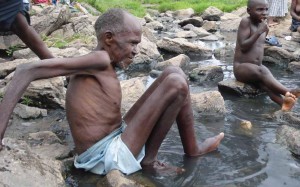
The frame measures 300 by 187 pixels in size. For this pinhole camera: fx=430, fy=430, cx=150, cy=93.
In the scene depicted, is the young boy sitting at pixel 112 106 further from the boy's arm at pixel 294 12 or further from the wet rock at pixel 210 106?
the boy's arm at pixel 294 12

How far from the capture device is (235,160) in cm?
351

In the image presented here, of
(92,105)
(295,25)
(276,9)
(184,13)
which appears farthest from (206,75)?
(184,13)

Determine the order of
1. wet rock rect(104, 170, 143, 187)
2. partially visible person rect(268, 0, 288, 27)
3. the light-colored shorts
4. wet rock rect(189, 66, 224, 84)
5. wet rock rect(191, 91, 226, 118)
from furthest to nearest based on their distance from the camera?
partially visible person rect(268, 0, 288, 27)
wet rock rect(189, 66, 224, 84)
wet rock rect(191, 91, 226, 118)
the light-colored shorts
wet rock rect(104, 170, 143, 187)

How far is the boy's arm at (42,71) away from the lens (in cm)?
249

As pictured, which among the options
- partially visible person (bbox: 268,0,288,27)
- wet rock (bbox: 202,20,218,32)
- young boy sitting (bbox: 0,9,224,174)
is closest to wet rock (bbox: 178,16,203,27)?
wet rock (bbox: 202,20,218,32)

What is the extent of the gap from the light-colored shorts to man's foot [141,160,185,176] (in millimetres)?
110

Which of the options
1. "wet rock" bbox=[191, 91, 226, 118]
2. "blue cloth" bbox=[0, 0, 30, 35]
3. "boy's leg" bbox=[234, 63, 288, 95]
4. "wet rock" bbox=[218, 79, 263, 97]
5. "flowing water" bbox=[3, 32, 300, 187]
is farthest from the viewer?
"wet rock" bbox=[218, 79, 263, 97]

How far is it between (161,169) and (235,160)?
2.26 feet

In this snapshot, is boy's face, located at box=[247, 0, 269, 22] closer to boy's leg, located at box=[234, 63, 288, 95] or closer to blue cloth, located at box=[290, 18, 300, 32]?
boy's leg, located at box=[234, 63, 288, 95]

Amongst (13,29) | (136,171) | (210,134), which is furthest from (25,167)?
(210,134)

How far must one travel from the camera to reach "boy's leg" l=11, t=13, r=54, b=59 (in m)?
3.56

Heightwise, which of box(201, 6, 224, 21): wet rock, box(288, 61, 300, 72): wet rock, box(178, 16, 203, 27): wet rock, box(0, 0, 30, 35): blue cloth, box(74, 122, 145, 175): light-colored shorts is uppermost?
box(0, 0, 30, 35): blue cloth

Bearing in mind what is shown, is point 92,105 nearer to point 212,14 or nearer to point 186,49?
point 186,49

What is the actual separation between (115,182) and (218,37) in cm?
899
